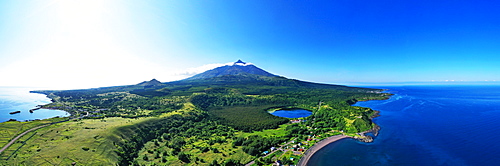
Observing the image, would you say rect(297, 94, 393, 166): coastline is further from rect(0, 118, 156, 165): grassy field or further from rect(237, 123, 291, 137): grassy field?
rect(0, 118, 156, 165): grassy field

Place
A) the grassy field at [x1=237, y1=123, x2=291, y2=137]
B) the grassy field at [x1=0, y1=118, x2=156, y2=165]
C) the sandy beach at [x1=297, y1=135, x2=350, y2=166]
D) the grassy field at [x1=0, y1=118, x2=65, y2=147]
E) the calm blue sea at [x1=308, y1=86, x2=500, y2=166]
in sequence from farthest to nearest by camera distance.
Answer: the grassy field at [x1=237, y1=123, x2=291, y2=137] < the grassy field at [x1=0, y1=118, x2=65, y2=147] < the calm blue sea at [x1=308, y1=86, x2=500, y2=166] < the sandy beach at [x1=297, y1=135, x2=350, y2=166] < the grassy field at [x1=0, y1=118, x2=156, y2=165]

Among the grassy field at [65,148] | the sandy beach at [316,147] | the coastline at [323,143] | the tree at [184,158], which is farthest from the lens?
the tree at [184,158]

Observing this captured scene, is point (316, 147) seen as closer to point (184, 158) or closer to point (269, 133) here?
point (269, 133)

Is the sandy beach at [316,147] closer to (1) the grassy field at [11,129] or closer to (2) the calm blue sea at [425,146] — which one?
(2) the calm blue sea at [425,146]

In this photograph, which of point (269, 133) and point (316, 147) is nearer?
point (316, 147)

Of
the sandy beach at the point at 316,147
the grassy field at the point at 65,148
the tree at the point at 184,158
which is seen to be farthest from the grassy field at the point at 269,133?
the grassy field at the point at 65,148

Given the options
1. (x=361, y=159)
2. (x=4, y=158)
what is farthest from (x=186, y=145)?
(x=361, y=159)

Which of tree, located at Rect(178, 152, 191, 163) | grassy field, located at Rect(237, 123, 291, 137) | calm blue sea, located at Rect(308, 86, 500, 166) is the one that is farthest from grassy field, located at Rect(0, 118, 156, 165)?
calm blue sea, located at Rect(308, 86, 500, 166)

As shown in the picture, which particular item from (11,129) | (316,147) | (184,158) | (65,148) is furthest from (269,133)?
(11,129)
